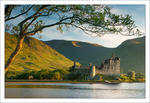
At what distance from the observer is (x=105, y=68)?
17578mm

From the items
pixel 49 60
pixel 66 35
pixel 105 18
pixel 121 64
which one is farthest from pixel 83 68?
pixel 105 18

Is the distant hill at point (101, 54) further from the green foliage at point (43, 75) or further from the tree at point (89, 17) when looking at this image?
the tree at point (89, 17)

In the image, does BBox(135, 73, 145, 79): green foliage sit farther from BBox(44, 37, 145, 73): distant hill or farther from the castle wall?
the castle wall

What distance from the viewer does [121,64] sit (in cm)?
1869

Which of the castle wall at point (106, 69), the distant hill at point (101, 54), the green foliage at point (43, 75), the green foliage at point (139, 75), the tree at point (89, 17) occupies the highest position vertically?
the tree at point (89, 17)

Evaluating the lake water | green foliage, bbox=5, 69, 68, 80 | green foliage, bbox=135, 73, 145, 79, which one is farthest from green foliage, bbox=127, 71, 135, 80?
green foliage, bbox=5, 69, 68, 80

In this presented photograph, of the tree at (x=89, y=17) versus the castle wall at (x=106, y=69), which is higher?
the tree at (x=89, y=17)

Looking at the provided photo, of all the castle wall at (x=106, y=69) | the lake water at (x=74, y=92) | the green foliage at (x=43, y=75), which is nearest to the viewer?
the lake water at (x=74, y=92)

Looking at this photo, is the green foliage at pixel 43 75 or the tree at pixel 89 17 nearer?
the tree at pixel 89 17

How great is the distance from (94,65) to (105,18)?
1130cm

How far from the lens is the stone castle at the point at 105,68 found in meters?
17.3

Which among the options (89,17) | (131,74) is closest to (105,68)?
(131,74)

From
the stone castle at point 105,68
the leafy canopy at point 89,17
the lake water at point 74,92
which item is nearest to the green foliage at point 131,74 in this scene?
the stone castle at point 105,68

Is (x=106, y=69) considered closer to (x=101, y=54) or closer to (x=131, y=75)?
(x=101, y=54)
